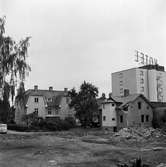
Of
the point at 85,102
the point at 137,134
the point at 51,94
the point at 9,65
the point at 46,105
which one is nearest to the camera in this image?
the point at 9,65

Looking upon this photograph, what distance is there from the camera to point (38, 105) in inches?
3076

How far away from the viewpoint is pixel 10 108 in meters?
33.3

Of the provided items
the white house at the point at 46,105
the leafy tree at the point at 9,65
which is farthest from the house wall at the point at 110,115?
the leafy tree at the point at 9,65

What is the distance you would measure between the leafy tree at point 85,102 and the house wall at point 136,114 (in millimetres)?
6209

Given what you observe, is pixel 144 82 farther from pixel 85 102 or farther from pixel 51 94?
pixel 85 102

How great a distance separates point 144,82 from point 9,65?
80111 mm

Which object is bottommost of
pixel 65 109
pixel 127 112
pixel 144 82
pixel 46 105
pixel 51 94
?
pixel 127 112

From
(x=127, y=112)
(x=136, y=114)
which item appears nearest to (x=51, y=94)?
(x=127, y=112)

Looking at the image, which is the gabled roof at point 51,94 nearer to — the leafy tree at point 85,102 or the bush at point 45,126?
the leafy tree at point 85,102

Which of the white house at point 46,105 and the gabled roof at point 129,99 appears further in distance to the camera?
the white house at point 46,105

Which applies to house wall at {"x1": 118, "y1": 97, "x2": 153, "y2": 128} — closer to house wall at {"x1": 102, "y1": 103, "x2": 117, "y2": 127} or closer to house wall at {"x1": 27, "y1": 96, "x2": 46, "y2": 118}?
house wall at {"x1": 102, "y1": 103, "x2": 117, "y2": 127}

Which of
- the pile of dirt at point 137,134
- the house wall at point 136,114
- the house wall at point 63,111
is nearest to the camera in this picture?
the pile of dirt at point 137,134

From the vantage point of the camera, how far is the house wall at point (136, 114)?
6325 centimetres

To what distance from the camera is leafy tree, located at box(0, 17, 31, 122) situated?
32.1 m
